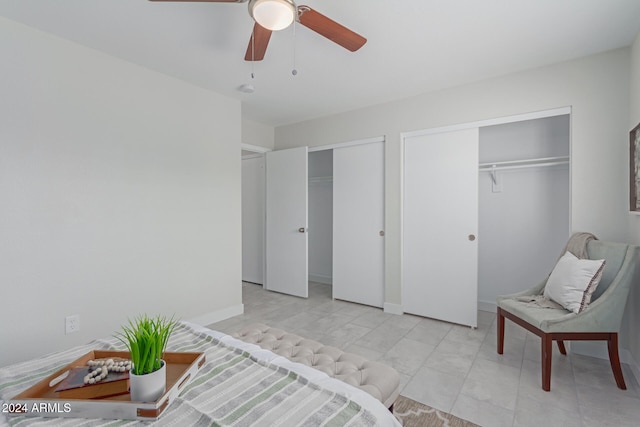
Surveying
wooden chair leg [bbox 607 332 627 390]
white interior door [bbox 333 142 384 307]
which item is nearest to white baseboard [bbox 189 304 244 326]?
white interior door [bbox 333 142 384 307]

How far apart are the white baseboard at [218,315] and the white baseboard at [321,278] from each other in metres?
1.82

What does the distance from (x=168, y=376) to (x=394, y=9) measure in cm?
229

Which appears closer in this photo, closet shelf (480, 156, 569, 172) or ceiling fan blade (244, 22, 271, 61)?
ceiling fan blade (244, 22, 271, 61)

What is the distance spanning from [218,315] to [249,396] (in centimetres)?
249

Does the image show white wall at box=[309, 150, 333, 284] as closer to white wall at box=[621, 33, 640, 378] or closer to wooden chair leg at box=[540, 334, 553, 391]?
wooden chair leg at box=[540, 334, 553, 391]

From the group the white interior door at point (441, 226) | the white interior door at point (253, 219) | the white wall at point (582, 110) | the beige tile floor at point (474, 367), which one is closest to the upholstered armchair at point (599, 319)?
the beige tile floor at point (474, 367)

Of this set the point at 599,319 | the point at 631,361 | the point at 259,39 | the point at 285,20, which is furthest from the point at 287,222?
the point at 631,361

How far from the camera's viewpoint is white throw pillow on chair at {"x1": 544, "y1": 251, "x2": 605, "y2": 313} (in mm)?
2082

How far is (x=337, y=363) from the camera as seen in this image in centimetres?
A: 158

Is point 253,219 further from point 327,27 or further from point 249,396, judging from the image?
point 249,396

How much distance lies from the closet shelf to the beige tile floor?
1.69 metres

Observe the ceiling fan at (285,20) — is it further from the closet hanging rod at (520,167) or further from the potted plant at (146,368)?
the closet hanging rod at (520,167)

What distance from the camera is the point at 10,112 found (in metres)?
2.03

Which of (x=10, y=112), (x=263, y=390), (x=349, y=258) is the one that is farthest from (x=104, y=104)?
(x=349, y=258)
